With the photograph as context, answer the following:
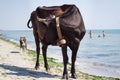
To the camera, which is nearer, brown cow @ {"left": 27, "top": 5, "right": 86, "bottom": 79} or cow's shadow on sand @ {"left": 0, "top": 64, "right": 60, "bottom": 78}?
brown cow @ {"left": 27, "top": 5, "right": 86, "bottom": 79}

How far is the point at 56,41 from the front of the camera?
1271cm

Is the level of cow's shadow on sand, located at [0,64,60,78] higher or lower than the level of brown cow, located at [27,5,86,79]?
lower

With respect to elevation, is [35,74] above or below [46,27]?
below

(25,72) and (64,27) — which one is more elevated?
(64,27)

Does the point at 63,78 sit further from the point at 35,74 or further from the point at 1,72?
the point at 1,72

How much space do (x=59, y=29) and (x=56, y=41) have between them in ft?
1.78

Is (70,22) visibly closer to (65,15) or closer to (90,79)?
(65,15)

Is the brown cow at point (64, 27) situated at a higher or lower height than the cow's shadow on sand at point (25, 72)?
higher

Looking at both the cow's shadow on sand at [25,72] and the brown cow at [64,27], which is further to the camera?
the cow's shadow on sand at [25,72]

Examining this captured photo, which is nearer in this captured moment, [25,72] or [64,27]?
[64,27]

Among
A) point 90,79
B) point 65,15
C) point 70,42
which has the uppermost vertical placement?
point 65,15

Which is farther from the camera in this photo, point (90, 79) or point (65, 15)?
point (90, 79)

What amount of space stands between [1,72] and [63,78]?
2378mm

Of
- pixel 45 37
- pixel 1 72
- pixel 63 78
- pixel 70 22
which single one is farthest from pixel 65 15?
pixel 1 72
